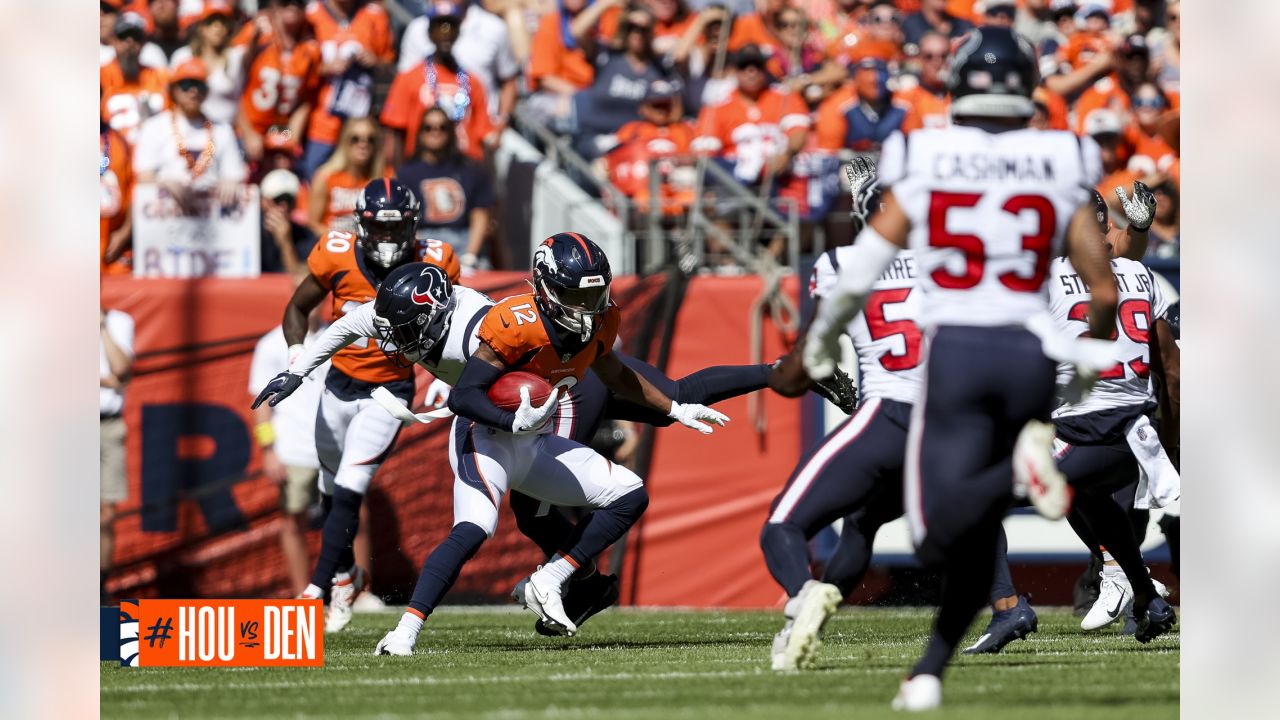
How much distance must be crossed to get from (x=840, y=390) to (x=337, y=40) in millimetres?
A: 5853

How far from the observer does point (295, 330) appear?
28.5 feet

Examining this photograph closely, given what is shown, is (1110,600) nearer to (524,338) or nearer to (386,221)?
(524,338)

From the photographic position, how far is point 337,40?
12.0m

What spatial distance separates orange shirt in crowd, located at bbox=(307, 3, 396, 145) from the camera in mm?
11602

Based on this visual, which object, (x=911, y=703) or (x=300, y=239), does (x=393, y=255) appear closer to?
(x=300, y=239)

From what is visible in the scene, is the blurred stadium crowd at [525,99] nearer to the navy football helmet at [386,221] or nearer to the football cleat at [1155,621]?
the navy football helmet at [386,221]

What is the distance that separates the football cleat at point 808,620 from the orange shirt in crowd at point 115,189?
623 centimetres

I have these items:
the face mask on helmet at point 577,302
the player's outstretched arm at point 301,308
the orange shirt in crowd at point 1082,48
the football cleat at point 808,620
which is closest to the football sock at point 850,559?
the football cleat at point 808,620

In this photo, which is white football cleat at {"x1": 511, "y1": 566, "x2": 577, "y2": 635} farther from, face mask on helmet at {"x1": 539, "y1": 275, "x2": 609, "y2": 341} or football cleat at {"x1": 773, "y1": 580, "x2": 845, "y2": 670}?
football cleat at {"x1": 773, "y1": 580, "x2": 845, "y2": 670}

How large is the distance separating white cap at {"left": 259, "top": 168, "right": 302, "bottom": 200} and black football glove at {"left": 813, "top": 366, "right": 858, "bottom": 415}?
4720mm

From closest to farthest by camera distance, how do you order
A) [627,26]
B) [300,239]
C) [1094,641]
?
[1094,641] → [300,239] → [627,26]

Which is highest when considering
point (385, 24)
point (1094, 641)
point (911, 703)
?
point (385, 24)
